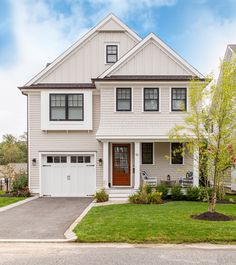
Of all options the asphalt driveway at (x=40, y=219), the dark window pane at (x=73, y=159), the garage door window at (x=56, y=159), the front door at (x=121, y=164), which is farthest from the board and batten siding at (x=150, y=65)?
the asphalt driveway at (x=40, y=219)

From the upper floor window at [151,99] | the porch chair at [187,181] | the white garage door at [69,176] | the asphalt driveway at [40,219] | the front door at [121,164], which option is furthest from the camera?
the white garage door at [69,176]

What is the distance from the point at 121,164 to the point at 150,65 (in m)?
5.85

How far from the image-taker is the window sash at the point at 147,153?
18562 mm

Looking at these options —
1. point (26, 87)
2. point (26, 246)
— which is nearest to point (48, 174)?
point (26, 87)

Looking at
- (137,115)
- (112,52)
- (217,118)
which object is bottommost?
(217,118)

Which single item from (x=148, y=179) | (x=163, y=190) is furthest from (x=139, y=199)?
(x=148, y=179)

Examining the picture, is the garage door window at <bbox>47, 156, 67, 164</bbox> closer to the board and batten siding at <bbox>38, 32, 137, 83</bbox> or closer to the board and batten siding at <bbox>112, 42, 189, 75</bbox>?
the board and batten siding at <bbox>38, 32, 137, 83</bbox>

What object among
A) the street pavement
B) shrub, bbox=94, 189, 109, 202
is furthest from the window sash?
the street pavement

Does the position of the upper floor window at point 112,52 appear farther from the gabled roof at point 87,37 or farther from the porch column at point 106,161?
the porch column at point 106,161

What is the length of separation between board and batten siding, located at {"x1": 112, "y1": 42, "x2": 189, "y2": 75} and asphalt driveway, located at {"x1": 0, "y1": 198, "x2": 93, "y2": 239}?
7.63 metres

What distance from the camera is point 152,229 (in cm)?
880

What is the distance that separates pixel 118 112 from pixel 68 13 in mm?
5913

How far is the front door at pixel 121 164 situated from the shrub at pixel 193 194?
12.1ft

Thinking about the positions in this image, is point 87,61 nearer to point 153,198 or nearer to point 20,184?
point 20,184
